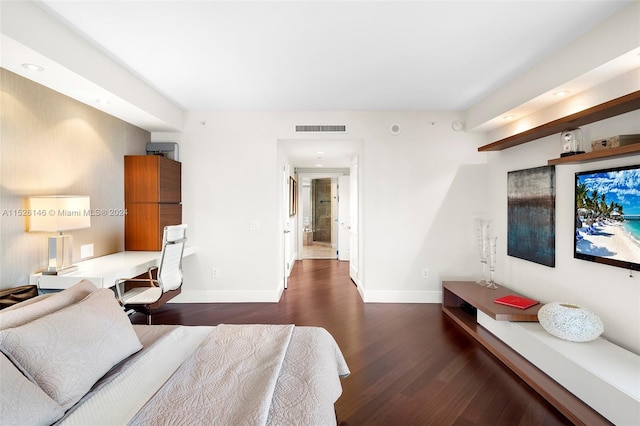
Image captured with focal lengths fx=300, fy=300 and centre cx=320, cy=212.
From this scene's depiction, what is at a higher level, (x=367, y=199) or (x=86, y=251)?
(x=367, y=199)

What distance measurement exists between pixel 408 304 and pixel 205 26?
12.6 ft

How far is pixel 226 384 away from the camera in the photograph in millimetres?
1305

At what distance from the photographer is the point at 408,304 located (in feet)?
13.5

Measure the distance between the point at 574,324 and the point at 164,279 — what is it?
11.4 ft

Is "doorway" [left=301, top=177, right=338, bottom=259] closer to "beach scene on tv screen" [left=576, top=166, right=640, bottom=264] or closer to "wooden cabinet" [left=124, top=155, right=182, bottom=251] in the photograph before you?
"wooden cabinet" [left=124, top=155, right=182, bottom=251]

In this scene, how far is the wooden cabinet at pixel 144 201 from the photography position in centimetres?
365

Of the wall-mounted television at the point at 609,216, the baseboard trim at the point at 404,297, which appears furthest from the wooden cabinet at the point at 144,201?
the wall-mounted television at the point at 609,216

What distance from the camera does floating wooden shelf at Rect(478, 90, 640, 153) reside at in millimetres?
2014

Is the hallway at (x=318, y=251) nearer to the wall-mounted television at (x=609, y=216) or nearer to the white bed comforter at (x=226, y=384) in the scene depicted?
the wall-mounted television at (x=609, y=216)

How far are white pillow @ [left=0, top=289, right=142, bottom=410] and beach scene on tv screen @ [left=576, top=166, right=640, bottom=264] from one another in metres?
3.34

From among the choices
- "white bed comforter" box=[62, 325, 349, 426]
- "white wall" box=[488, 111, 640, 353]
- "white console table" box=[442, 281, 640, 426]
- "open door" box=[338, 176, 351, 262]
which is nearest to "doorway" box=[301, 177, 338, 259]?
"open door" box=[338, 176, 351, 262]

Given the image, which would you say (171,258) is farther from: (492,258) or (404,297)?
(492,258)

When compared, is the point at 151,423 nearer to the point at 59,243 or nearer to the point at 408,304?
the point at 59,243

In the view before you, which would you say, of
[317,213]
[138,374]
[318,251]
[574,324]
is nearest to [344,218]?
[318,251]
